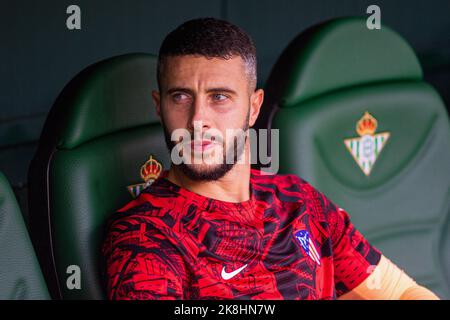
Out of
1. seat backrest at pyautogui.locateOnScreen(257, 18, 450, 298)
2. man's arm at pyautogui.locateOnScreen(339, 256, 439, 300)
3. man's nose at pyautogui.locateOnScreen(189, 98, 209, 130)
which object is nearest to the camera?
man's nose at pyautogui.locateOnScreen(189, 98, 209, 130)

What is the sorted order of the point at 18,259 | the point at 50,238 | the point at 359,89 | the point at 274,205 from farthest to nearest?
the point at 359,89 < the point at 274,205 < the point at 50,238 < the point at 18,259

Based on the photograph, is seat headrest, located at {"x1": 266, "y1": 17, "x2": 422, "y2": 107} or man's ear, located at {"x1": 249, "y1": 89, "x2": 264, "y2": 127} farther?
seat headrest, located at {"x1": 266, "y1": 17, "x2": 422, "y2": 107}

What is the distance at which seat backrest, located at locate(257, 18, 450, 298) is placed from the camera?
6.40ft

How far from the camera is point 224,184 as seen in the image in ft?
5.40

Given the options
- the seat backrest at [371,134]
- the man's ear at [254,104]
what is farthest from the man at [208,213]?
the seat backrest at [371,134]

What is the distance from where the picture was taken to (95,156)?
1.62 meters

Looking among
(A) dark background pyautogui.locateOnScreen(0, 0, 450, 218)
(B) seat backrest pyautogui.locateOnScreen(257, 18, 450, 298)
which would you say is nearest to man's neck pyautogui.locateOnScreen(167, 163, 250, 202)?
(B) seat backrest pyautogui.locateOnScreen(257, 18, 450, 298)

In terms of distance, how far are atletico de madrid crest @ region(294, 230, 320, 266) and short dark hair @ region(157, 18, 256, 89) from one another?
Answer: 0.34 meters

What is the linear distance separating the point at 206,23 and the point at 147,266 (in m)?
0.46

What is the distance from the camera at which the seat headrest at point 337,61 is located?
1959 mm

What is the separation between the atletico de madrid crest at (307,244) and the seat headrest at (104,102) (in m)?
0.37

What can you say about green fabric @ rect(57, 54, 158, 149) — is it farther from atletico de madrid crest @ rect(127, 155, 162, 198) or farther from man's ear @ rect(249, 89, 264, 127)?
man's ear @ rect(249, 89, 264, 127)

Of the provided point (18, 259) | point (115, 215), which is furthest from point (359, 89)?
point (18, 259)
